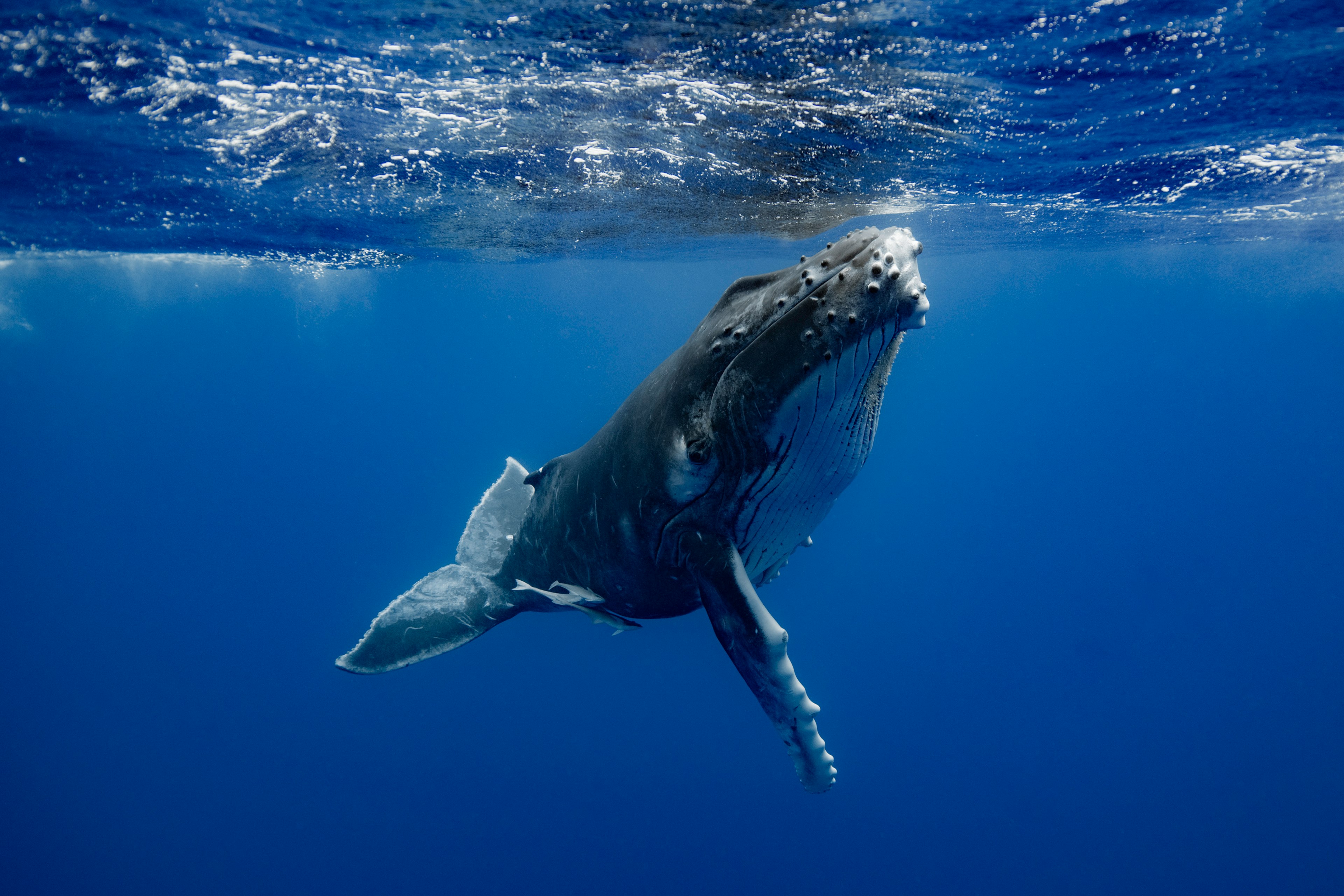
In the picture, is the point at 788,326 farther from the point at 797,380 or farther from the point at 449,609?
the point at 449,609

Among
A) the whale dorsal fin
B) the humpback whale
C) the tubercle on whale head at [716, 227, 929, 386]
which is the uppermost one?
the tubercle on whale head at [716, 227, 929, 386]

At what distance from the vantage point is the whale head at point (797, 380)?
114 inches

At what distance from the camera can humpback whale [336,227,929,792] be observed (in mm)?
2971

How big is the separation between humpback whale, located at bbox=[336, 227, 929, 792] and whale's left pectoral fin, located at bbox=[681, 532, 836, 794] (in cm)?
1

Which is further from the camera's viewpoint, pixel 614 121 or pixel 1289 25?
pixel 614 121

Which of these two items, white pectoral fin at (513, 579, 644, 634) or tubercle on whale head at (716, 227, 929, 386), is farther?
white pectoral fin at (513, 579, 644, 634)

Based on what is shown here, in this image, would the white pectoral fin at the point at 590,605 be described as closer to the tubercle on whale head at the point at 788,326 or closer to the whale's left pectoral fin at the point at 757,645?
the whale's left pectoral fin at the point at 757,645

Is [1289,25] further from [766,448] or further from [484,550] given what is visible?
[484,550]

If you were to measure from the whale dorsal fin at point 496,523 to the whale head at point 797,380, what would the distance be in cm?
330

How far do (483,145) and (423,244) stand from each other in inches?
447

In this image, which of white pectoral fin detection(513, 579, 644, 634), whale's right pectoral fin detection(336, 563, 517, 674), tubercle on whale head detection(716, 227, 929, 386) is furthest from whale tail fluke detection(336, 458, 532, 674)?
tubercle on whale head detection(716, 227, 929, 386)

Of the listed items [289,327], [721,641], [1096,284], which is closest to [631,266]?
[721,641]

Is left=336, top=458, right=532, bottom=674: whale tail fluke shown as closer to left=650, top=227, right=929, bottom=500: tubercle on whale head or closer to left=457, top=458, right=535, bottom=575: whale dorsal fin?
left=457, top=458, right=535, bottom=575: whale dorsal fin

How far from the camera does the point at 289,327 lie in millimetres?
63281
